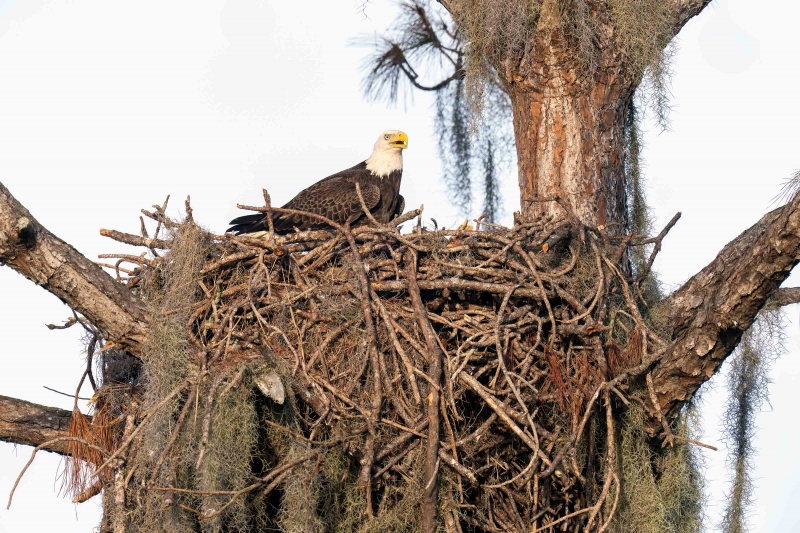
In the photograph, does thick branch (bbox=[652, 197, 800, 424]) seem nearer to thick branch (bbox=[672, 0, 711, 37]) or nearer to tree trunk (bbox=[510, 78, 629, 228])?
tree trunk (bbox=[510, 78, 629, 228])

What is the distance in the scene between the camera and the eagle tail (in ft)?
21.6

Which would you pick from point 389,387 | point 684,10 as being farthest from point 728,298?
point 684,10

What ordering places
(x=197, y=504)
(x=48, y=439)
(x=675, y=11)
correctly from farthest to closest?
(x=675, y=11), (x=48, y=439), (x=197, y=504)

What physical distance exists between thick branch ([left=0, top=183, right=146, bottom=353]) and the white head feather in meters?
2.53

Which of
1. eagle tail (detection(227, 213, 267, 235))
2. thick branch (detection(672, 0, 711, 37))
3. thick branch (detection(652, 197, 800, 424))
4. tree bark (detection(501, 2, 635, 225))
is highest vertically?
thick branch (detection(672, 0, 711, 37))

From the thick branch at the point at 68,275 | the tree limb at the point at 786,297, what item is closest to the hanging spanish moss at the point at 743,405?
the tree limb at the point at 786,297

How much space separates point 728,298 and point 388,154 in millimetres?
3334

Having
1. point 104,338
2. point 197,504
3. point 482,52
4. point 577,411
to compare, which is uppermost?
point 482,52

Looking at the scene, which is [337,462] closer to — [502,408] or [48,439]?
[502,408]

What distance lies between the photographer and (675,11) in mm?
6508

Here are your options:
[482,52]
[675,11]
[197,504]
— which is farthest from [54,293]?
[675,11]

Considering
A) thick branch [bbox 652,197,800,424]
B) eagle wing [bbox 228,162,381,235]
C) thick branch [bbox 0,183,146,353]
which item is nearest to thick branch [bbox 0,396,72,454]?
thick branch [bbox 0,183,146,353]

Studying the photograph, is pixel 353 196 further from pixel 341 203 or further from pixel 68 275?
pixel 68 275

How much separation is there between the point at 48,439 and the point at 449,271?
Result: 6.97 feet
